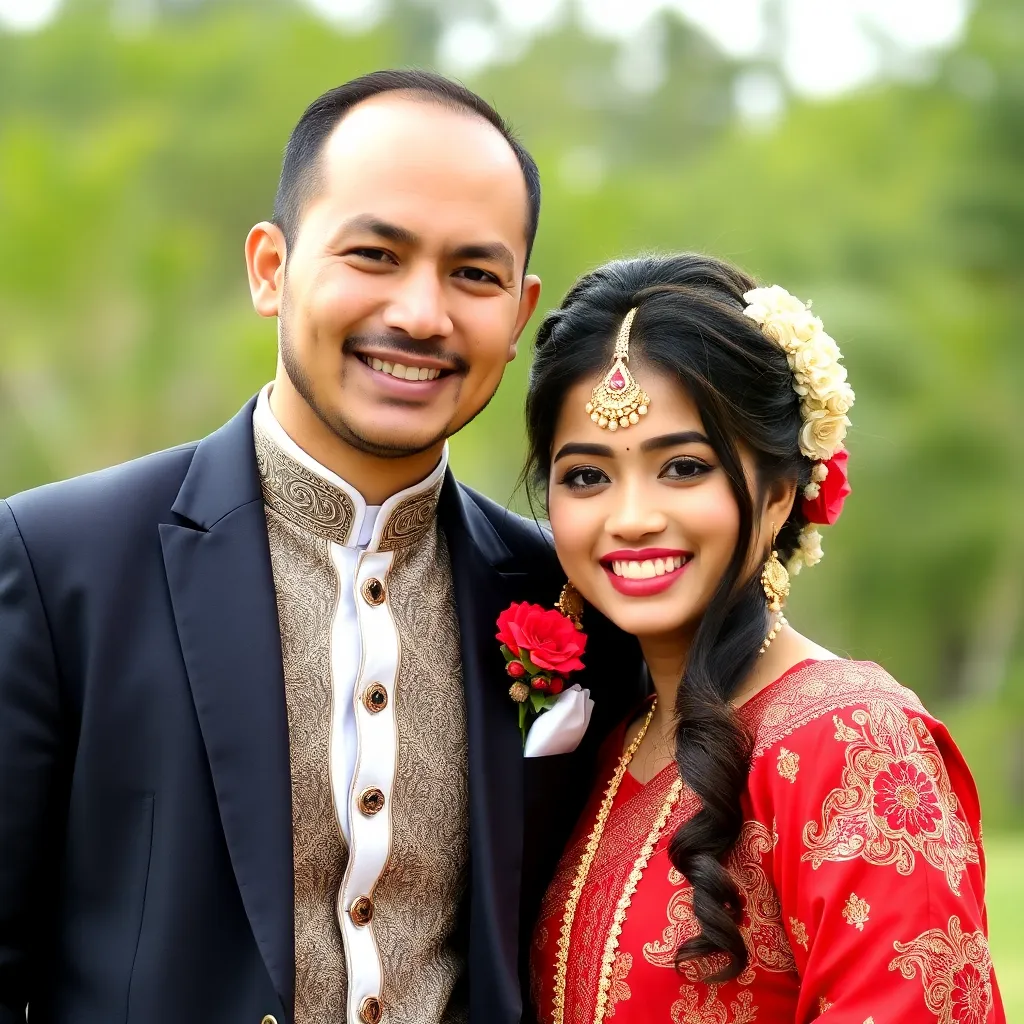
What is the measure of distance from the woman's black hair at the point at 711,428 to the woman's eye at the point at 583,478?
0.36ft

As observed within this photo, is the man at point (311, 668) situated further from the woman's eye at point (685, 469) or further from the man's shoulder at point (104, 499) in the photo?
the woman's eye at point (685, 469)

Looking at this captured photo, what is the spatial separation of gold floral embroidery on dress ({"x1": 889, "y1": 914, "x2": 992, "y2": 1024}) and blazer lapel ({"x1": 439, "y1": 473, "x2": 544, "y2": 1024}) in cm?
62

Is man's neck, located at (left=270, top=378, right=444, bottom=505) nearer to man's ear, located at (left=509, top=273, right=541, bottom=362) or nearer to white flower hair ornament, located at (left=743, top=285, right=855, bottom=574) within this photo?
man's ear, located at (left=509, top=273, right=541, bottom=362)

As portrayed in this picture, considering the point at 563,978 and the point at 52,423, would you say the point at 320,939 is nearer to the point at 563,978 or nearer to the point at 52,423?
the point at 563,978

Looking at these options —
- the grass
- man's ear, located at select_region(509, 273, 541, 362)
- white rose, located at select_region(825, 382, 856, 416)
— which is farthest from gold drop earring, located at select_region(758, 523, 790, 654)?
the grass

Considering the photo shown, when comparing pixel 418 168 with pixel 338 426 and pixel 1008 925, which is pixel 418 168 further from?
pixel 1008 925

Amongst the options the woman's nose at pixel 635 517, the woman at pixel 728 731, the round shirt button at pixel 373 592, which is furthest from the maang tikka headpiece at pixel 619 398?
the round shirt button at pixel 373 592

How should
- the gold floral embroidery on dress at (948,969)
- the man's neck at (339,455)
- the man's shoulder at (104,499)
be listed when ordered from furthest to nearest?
the man's neck at (339,455) < the man's shoulder at (104,499) < the gold floral embroidery on dress at (948,969)

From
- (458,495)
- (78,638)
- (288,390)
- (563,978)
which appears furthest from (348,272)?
(563,978)

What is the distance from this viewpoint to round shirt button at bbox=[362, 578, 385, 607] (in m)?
2.39

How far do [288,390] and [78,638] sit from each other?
0.53 meters

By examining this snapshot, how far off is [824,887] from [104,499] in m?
1.19

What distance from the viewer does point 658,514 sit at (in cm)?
234

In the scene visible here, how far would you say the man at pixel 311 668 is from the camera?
2.11m
